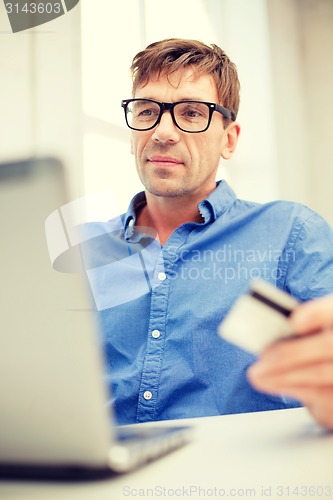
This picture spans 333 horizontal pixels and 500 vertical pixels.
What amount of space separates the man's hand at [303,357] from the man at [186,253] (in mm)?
457

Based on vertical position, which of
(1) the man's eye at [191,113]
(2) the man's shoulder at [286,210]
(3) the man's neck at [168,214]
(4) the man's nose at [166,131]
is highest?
(1) the man's eye at [191,113]

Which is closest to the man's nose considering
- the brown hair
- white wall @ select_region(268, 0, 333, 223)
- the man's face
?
the man's face

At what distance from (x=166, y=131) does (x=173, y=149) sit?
0.14ft

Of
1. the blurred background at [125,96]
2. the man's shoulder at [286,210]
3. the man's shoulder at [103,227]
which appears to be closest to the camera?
the man's shoulder at [286,210]

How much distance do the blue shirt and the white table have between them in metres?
0.37

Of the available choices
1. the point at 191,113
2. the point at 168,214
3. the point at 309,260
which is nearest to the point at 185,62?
the point at 191,113

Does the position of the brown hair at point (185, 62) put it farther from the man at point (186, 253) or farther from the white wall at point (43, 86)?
the white wall at point (43, 86)

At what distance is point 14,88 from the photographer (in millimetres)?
1369

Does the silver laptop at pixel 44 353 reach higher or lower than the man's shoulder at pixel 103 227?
higher

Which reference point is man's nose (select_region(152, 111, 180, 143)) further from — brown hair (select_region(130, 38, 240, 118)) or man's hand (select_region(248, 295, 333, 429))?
man's hand (select_region(248, 295, 333, 429))

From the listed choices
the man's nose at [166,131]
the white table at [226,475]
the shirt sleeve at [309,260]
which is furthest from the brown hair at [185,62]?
the white table at [226,475]

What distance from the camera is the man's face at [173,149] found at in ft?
3.19

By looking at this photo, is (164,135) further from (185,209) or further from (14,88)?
(14,88)

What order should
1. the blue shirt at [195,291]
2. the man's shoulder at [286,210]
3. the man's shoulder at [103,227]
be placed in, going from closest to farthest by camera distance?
the blue shirt at [195,291], the man's shoulder at [286,210], the man's shoulder at [103,227]
